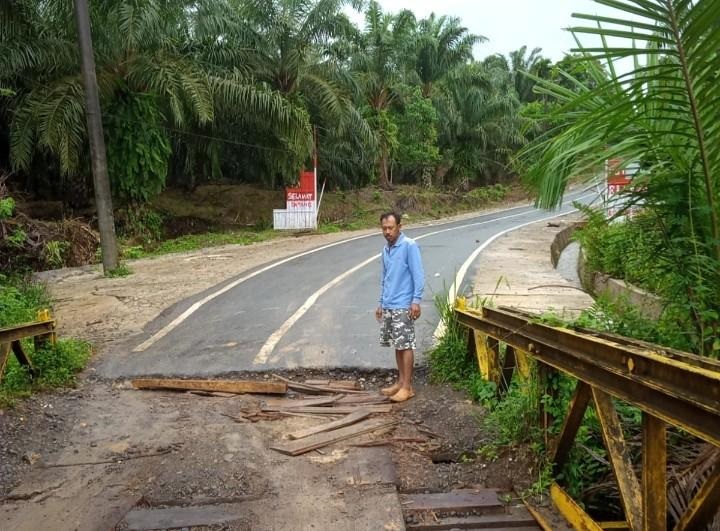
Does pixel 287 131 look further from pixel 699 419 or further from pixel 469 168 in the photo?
pixel 469 168

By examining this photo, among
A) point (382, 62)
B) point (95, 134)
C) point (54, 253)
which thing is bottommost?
point (54, 253)

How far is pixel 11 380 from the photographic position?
5812 millimetres

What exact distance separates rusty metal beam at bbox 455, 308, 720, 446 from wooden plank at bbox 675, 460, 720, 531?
23cm

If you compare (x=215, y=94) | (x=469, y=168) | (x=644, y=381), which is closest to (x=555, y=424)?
(x=644, y=381)

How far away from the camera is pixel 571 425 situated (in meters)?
3.40

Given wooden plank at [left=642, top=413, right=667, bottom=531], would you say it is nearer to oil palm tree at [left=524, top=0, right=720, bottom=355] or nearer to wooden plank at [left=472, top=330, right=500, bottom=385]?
oil palm tree at [left=524, top=0, right=720, bottom=355]

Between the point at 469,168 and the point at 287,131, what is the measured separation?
23198 mm

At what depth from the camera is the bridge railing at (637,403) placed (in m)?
2.19

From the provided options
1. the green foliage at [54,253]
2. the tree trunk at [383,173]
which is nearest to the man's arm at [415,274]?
the green foliage at [54,253]

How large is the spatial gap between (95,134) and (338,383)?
9.51 m

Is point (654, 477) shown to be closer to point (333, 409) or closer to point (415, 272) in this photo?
point (333, 409)

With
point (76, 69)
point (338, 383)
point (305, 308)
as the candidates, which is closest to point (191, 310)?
point (305, 308)

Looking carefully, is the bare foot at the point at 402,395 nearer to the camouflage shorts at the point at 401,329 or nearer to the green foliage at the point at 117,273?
the camouflage shorts at the point at 401,329

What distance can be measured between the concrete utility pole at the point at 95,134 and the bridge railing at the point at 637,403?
36.6ft
